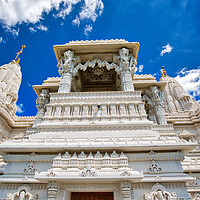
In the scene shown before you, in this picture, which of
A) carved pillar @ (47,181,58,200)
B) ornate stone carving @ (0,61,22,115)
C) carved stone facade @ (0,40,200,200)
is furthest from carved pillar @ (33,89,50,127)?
ornate stone carving @ (0,61,22,115)

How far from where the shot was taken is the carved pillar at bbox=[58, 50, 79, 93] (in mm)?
10378

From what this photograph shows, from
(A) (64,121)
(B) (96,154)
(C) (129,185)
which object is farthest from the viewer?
(A) (64,121)

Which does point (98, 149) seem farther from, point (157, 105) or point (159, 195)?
point (157, 105)

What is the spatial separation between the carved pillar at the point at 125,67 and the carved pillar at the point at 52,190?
21.6ft

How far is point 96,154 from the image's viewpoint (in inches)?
253

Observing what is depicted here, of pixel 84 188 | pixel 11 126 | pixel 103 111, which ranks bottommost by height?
pixel 84 188

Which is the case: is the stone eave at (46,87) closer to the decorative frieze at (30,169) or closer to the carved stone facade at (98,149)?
the carved stone facade at (98,149)

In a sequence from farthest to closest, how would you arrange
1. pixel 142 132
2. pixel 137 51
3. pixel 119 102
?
pixel 137 51, pixel 119 102, pixel 142 132

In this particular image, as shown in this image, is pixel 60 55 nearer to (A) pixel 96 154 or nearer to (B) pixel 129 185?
(A) pixel 96 154

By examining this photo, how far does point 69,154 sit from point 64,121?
2299 millimetres

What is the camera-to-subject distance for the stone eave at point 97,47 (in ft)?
38.6

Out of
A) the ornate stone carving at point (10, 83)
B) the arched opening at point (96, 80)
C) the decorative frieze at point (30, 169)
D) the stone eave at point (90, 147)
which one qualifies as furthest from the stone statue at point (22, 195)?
the ornate stone carving at point (10, 83)

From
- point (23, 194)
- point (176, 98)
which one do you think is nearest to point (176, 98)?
point (176, 98)

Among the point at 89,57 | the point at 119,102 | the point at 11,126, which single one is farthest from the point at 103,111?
the point at 11,126
